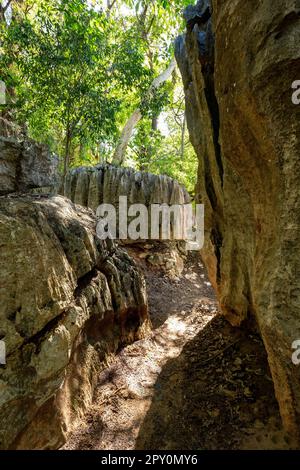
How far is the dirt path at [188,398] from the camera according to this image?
248cm

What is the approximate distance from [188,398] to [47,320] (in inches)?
72.0

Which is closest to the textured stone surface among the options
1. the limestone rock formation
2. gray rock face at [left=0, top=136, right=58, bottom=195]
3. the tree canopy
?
gray rock face at [left=0, top=136, right=58, bottom=195]

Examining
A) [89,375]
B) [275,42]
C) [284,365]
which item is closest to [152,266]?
[89,375]

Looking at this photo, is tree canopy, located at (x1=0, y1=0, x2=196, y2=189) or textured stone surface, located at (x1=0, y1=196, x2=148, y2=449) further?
tree canopy, located at (x1=0, y1=0, x2=196, y2=189)

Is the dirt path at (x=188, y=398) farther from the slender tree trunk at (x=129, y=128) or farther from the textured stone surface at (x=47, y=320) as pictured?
the slender tree trunk at (x=129, y=128)

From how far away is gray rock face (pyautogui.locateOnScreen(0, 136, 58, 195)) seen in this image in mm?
3543

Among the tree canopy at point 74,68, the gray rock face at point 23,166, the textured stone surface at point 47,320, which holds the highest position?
the tree canopy at point 74,68

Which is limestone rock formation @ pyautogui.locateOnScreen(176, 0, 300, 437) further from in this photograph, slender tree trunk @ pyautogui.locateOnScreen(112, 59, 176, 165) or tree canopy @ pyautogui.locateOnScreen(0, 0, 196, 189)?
slender tree trunk @ pyautogui.locateOnScreen(112, 59, 176, 165)

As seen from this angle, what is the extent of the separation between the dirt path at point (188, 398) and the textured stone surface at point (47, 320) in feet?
0.96

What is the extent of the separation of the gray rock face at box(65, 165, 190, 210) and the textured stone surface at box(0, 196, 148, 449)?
14.6 ft

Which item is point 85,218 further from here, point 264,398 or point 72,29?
point 72,29

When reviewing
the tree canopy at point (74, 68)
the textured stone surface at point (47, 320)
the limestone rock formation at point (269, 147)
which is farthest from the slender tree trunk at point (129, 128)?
the limestone rock formation at point (269, 147)
